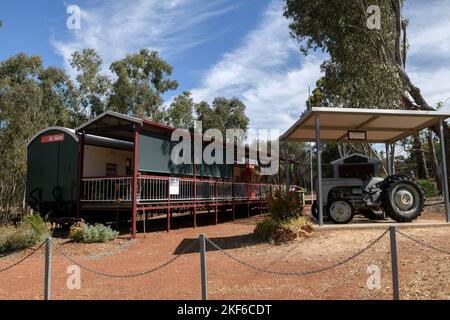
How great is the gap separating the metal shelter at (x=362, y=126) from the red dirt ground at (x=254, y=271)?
6.08 feet

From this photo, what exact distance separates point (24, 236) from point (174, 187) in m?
4.87

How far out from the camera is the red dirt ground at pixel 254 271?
19.0ft

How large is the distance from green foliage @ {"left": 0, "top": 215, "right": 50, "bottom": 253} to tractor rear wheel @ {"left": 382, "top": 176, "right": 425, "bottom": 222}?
921 cm

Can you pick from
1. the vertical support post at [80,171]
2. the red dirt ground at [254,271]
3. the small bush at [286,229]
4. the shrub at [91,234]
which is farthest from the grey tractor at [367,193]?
the vertical support post at [80,171]

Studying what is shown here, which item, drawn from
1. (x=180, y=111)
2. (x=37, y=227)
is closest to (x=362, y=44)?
(x=37, y=227)

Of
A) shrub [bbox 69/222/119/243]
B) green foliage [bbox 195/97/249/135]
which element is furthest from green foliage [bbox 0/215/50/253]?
green foliage [bbox 195/97/249/135]

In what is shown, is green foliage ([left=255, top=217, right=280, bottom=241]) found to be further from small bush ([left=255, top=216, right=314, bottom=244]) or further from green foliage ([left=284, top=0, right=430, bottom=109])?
green foliage ([left=284, top=0, right=430, bottom=109])

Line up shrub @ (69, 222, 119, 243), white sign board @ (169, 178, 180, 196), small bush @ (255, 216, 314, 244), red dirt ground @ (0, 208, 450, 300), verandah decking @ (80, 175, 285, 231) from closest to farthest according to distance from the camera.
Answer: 1. red dirt ground @ (0, 208, 450, 300)
2. small bush @ (255, 216, 314, 244)
3. shrub @ (69, 222, 119, 243)
4. verandah decking @ (80, 175, 285, 231)
5. white sign board @ (169, 178, 180, 196)

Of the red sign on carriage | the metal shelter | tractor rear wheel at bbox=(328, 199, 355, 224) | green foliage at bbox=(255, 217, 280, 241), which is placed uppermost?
the red sign on carriage

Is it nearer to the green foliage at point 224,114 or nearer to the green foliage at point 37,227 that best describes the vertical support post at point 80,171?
the green foliage at point 37,227

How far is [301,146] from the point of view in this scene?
6000 centimetres

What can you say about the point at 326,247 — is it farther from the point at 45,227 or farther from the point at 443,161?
the point at 45,227

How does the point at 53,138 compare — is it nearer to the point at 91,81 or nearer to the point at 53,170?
the point at 53,170

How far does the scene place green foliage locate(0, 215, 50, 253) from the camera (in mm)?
10711
